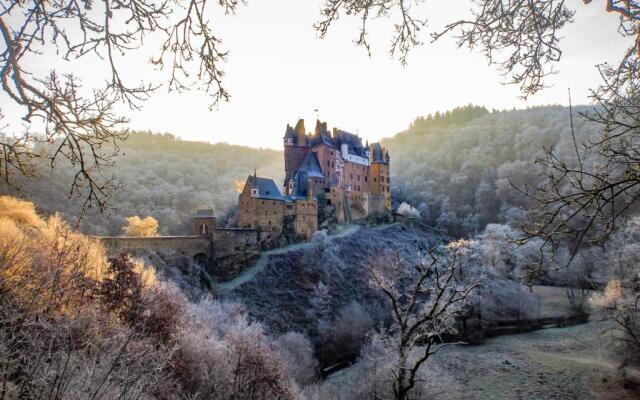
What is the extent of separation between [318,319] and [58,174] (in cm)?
4638

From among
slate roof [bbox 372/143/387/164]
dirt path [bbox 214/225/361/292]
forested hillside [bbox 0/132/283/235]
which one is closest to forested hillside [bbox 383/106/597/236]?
slate roof [bbox 372/143/387/164]

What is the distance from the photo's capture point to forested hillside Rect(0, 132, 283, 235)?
159 feet

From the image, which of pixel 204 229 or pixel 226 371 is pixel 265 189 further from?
pixel 226 371

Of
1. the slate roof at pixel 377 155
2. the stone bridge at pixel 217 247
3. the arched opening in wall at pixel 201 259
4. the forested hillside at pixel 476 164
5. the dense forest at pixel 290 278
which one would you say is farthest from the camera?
the forested hillside at pixel 476 164

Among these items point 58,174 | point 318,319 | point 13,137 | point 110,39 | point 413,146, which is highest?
point 413,146

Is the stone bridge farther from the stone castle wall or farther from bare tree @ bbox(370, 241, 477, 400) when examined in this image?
bare tree @ bbox(370, 241, 477, 400)

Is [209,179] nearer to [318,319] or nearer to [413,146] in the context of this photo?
[413,146]

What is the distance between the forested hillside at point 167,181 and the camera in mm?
48406

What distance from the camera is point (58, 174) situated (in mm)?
52000

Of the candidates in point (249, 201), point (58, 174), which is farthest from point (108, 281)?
point (58, 174)

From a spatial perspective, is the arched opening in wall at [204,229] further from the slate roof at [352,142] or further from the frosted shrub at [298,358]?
the slate roof at [352,142]

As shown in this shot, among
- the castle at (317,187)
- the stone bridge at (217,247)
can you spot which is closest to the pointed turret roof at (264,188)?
the castle at (317,187)

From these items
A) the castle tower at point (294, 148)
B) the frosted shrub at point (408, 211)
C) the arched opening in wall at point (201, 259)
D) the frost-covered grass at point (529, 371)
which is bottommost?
the frost-covered grass at point (529, 371)

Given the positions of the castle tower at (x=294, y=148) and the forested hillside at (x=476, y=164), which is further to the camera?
the forested hillside at (x=476, y=164)
